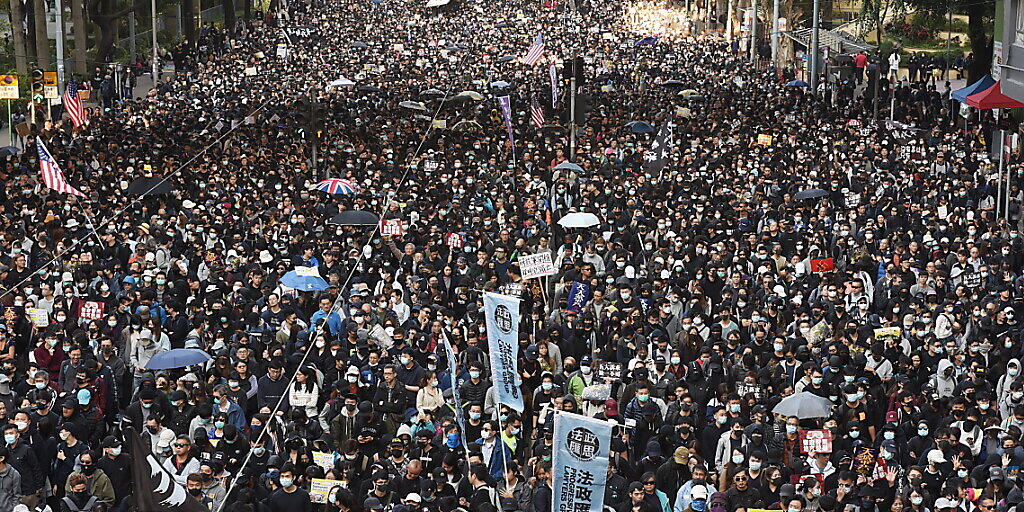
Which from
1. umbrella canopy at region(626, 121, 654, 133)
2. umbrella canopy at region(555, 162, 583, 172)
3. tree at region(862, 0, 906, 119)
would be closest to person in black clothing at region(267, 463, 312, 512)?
umbrella canopy at region(555, 162, 583, 172)

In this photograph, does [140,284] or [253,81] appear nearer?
[140,284]

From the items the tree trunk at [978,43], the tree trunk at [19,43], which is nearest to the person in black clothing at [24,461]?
the tree trunk at [978,43]

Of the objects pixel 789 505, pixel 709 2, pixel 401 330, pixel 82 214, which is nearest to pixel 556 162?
pixel 82 214

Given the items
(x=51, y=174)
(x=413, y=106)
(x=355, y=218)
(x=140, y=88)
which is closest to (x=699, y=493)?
(x=355, y=218)

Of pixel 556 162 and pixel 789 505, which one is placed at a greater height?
pixel 789 505

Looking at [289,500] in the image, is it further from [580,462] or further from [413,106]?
[413,106]

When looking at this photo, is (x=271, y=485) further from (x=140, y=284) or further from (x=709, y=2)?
(x=709, y=2)
